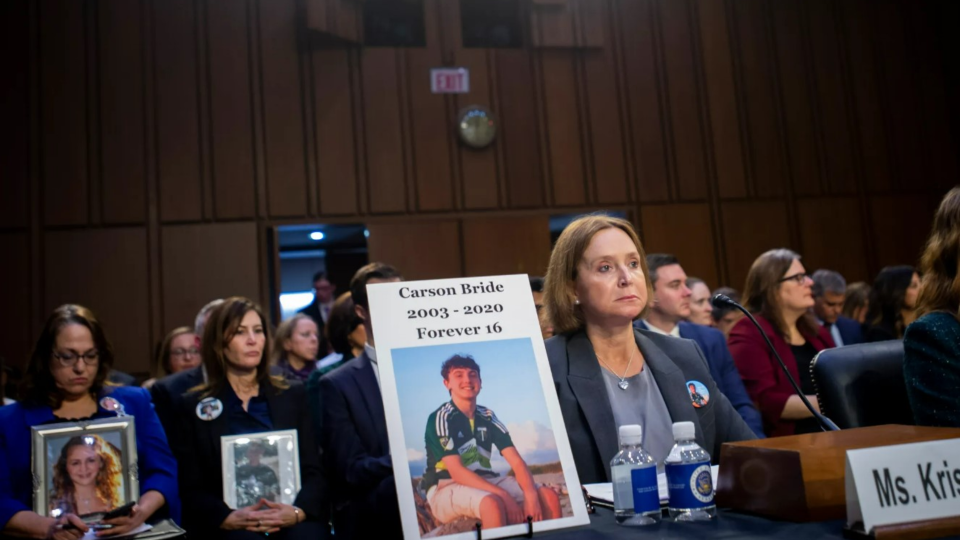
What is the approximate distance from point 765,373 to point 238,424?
2264 mm

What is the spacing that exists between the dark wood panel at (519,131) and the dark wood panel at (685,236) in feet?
3.60

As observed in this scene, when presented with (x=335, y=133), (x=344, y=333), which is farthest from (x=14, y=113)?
(x=344, y=333)

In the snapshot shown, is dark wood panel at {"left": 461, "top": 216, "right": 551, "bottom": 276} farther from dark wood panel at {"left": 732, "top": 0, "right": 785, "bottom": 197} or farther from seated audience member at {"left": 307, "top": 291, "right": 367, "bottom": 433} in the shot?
seated audience member at {"left": 307, "top": 291, "right": 367, "bottom": 433}

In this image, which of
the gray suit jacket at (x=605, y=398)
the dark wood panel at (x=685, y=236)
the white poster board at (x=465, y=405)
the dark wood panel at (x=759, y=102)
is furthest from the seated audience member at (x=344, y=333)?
the dark wood panel at (x=759, y=102)

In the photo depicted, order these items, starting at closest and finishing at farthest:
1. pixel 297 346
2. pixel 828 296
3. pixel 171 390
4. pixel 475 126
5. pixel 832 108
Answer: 1. pixel 171 390
2. pixel 297 346
3. pixel 828 296
4. pixel 475 126
5. pixel 832 108

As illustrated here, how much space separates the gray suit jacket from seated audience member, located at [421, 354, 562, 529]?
0.48m

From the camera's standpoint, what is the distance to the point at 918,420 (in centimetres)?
179

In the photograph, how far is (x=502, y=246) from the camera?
7.38 metres

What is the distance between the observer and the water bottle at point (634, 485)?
4.19ft

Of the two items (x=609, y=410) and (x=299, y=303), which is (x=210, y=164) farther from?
(x=609, y=410)

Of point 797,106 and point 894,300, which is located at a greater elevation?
point 797,106

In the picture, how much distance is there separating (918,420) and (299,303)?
6622mm

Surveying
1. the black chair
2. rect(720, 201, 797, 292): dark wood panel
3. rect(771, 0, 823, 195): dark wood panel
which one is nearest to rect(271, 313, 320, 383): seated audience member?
the black chair

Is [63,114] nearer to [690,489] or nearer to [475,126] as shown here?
[475,126]
